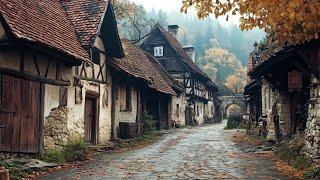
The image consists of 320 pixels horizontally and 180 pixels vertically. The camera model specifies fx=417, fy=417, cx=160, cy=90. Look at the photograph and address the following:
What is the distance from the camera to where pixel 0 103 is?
11.0m

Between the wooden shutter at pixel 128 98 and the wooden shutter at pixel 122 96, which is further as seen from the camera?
the wooden shutter at pixel 128 98

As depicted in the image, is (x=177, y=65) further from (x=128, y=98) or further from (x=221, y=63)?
(x=221, y=63)

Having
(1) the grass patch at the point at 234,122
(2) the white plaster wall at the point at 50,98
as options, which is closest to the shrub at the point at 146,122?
(2) the white plaster wall at the point at 50,98

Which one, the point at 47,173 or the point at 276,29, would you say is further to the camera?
the point at 47,173

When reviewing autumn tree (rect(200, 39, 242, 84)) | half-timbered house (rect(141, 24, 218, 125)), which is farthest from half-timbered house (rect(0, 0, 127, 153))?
autumn tree (rect(200, 39, 242, 84))

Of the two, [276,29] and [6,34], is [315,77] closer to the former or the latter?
[276,29]

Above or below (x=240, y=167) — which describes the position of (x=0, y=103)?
above

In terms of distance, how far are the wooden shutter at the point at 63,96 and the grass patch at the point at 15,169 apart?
3665 mm

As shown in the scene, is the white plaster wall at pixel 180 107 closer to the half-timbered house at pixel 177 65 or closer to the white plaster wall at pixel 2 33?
the half-timbered house at pixel 177 65

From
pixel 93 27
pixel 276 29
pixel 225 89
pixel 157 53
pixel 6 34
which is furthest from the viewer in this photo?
pixel 225 89

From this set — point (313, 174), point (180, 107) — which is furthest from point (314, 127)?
point (180, 107)

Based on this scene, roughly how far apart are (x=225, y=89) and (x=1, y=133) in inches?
2089

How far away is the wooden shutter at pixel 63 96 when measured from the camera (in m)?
14.2

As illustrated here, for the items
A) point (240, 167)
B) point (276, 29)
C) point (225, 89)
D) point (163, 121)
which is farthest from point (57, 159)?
point (225, 89)
